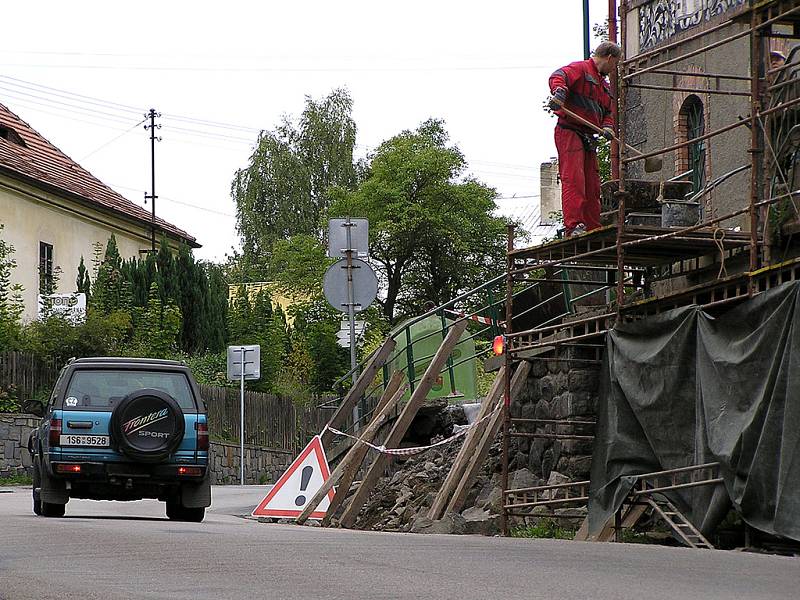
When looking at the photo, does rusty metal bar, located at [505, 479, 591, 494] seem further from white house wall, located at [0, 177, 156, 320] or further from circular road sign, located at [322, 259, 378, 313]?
white house wall, located at [0, 177, 156, 320]

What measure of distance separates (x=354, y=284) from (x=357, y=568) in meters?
12.0

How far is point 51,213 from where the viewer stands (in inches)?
2055

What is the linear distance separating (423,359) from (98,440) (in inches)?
257

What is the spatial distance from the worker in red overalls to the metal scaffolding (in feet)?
0.92

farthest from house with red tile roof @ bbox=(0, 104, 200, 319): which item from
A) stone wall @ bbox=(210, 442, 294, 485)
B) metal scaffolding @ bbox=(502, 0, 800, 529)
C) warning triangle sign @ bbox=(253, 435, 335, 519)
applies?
metal scaffolding @ bbox=(502, 0, 800, 529)

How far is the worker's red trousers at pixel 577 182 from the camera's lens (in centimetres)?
1739

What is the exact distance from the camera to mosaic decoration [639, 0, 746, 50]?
18.3m

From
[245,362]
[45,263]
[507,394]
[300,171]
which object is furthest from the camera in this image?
[300,171]

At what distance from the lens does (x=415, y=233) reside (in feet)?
214

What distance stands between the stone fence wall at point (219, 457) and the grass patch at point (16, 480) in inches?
9.2

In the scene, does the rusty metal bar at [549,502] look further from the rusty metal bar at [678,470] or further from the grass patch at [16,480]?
the grass patch at [16,480]

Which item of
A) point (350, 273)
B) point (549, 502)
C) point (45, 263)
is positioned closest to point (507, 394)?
point (549, 502)

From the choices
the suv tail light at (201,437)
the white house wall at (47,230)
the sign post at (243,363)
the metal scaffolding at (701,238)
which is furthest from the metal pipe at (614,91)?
the white house wall at (47,230)

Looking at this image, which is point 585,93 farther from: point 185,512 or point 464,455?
point 185,512
